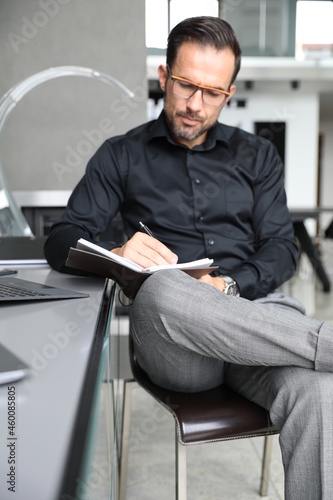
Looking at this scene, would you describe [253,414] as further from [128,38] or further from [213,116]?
[128,38]

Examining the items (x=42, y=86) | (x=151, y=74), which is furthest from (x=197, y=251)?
(x=151, y=74)

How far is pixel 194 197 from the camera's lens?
1572 mm

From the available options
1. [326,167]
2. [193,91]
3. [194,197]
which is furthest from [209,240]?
[326,167]

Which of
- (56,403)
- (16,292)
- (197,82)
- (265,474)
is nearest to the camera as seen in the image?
(56,403)

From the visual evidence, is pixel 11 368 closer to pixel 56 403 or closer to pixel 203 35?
pixel 56 403

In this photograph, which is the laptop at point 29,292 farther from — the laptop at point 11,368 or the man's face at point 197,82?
the man's face at point 197,82

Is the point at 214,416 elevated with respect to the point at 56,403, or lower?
lower

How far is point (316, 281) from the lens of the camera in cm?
603

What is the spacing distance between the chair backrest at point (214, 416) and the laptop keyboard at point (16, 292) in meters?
0.39

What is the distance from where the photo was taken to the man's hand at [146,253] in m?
1.13

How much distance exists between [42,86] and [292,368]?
2097 millimetres

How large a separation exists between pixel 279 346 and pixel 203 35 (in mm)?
897

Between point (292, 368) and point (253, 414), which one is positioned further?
point (253, 414)

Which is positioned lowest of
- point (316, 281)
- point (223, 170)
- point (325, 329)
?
point (316, 281)
